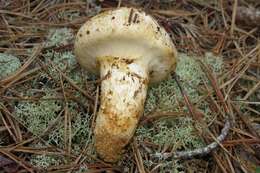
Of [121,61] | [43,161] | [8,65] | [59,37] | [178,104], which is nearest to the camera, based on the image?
[43,161]

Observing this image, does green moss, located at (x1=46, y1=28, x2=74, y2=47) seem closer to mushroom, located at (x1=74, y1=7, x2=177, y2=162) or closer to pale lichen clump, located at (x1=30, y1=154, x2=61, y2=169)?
mushroom, located at (x1=74, y1=7, x2=177, y2=162)

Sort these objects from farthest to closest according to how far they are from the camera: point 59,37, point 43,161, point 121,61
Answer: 1. point 59,37
2. point 121,61
3. point 43,161

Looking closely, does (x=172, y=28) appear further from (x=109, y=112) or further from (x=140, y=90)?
(x=109, y=112)

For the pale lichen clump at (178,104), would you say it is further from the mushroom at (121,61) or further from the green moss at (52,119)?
the green moss at (52,119)

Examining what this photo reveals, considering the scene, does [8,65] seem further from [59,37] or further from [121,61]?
[121,61]

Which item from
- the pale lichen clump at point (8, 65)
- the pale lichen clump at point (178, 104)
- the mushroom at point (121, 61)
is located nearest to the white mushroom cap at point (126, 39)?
the mushroom at point (121, 61)

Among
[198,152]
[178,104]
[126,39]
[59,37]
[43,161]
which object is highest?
[126,39]

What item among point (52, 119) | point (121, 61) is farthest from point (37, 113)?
point (121, 61)
